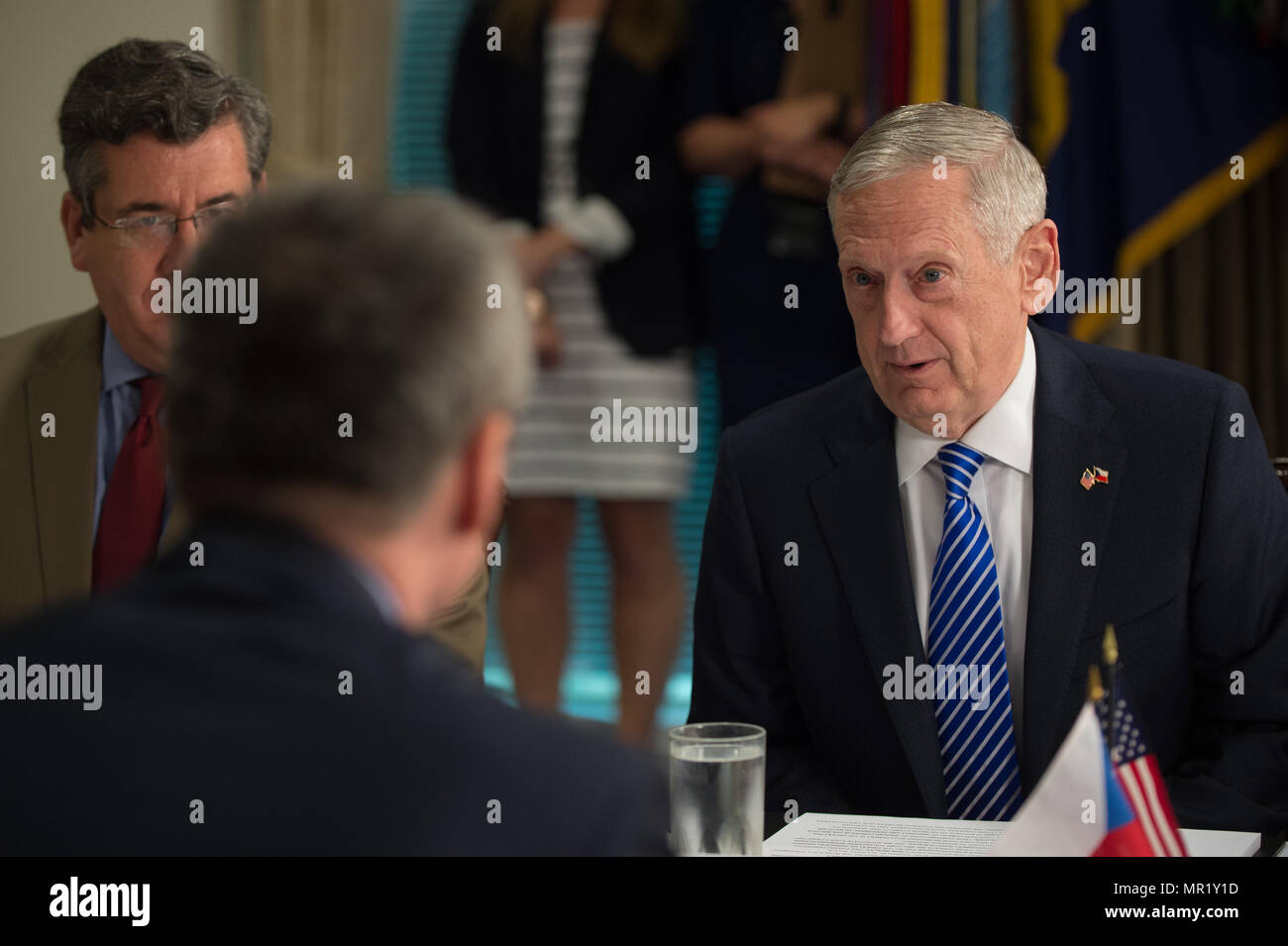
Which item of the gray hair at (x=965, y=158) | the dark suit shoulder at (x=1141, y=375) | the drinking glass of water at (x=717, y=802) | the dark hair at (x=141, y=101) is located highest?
the dark hair at (x=141, y=101)

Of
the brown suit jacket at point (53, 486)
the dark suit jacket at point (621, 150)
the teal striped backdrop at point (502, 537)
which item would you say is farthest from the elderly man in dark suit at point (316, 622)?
the teal striped backdrop at point (502, 537)

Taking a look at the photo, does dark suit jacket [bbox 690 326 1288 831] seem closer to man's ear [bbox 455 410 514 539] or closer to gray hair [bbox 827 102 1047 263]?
gray hair [bbox 827 102 1047 263]

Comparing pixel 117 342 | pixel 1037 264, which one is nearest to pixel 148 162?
pixel 117 342

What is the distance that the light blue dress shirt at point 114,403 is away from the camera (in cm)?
212

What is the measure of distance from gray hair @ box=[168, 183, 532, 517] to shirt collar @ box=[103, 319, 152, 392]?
1.43 meters

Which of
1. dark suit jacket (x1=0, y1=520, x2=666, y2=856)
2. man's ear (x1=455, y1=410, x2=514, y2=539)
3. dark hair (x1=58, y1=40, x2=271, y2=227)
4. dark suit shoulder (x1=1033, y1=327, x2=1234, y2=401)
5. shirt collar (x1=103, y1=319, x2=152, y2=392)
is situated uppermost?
dark hair (x1=58, y1=40, x2=271, y2=227)

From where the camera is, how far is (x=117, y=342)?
2.19 m

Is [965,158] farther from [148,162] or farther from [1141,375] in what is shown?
[148,162]

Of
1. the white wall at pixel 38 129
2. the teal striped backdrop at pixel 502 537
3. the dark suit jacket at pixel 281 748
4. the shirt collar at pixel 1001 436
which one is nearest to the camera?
the dark suit jacket at pixel 281 748

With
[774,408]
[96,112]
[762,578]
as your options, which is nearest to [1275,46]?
[774,408]

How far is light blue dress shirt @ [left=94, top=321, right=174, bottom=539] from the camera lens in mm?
2125

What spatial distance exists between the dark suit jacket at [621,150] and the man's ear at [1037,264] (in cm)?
173

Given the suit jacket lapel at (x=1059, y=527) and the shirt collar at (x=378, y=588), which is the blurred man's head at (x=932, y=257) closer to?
the suit jacket lapel at (x=1059, y=527)

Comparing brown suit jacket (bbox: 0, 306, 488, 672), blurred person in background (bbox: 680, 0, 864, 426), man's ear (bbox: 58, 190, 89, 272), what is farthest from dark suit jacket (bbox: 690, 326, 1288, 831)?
blurred person in background (bbox: 680, 0, 864, 426)
